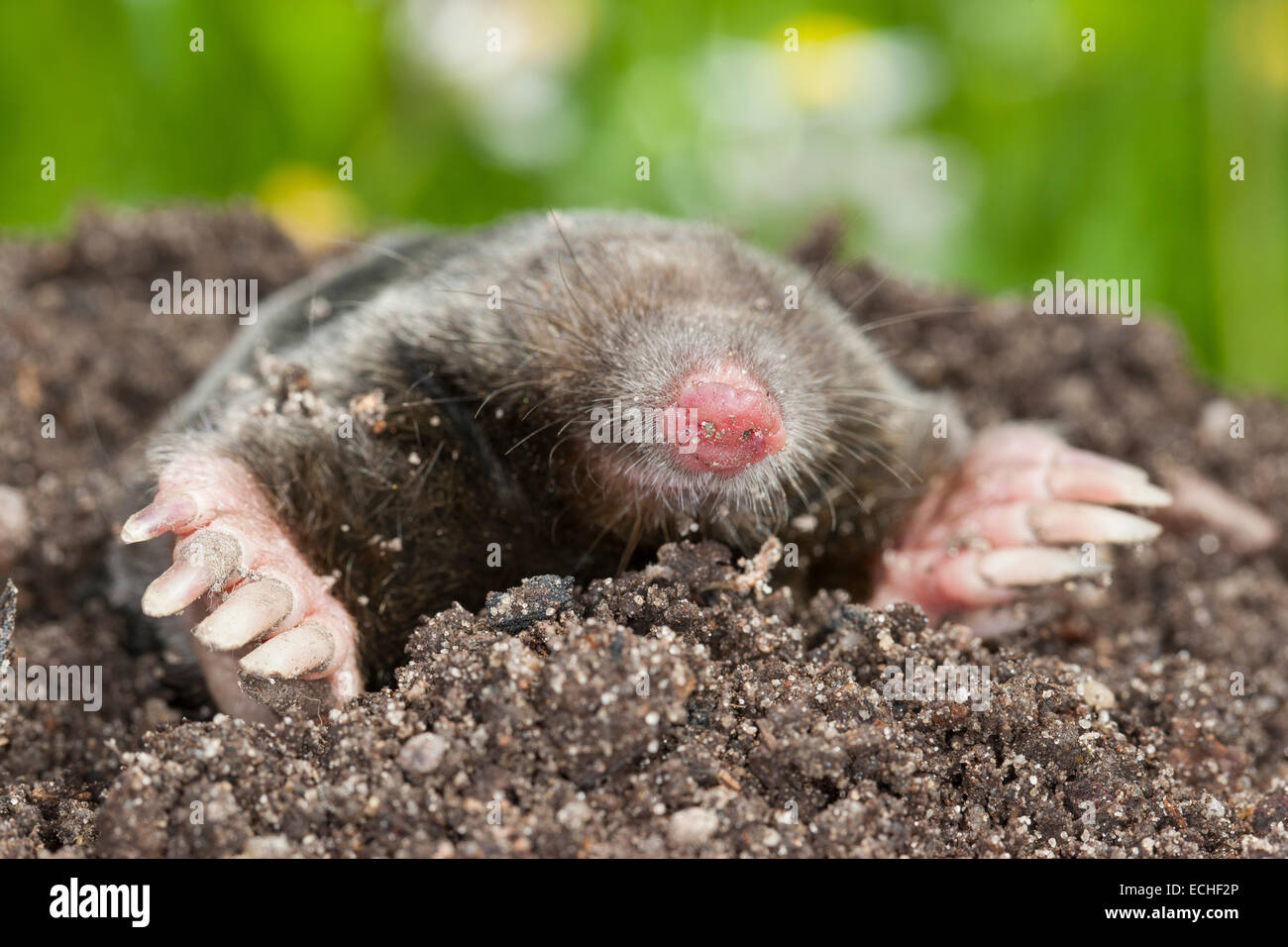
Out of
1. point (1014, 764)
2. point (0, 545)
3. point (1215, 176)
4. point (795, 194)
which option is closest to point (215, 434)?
point (0, 545)

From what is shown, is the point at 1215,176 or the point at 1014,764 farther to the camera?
the point at 1215,176

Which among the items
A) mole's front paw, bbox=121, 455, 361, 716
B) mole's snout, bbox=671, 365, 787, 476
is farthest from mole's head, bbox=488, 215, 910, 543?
mole's front paw, bbox=121, 455, 361, 716

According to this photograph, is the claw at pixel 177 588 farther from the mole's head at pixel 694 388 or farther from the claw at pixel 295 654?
the mole's head at pixel 694 388

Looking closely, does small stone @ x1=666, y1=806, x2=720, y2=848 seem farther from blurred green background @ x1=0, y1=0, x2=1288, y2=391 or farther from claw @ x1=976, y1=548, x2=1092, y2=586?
blurred green background @ x1=0, y1=0, x2=1288, y2=391

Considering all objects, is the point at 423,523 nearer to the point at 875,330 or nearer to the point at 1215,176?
the point at 875,330

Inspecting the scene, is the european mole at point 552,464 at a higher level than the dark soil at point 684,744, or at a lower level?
higher

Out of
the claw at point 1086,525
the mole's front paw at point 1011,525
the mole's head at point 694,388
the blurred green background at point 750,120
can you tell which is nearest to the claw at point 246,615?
the mole's head at point 694,388
